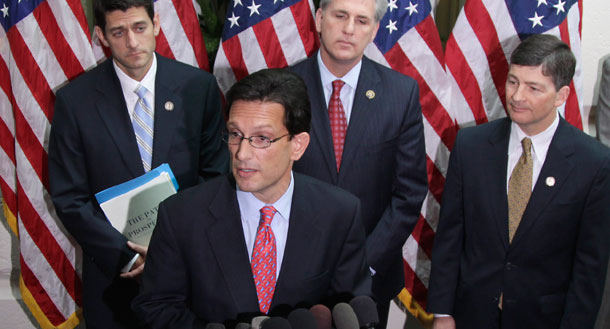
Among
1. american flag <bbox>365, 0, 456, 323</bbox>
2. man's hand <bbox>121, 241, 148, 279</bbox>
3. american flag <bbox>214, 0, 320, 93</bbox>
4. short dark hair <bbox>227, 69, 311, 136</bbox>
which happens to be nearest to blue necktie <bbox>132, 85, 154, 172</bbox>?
man's hand <bbox>121, 241, 148, 279</bbox>

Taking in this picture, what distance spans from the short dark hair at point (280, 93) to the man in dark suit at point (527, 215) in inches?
39.5

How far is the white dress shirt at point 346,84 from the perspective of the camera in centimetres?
276

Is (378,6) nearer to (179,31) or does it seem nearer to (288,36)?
(288,36)

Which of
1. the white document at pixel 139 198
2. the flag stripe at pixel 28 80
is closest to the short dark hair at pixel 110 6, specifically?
the white document at pixel 139 198

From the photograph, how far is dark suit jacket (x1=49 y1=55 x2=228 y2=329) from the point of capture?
2.63 metres

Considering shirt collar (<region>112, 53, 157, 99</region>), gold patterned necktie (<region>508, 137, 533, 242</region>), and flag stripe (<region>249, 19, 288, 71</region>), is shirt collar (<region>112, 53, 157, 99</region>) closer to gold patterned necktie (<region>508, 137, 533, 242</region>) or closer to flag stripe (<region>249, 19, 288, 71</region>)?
flag stripe (<region>249, 19, 288, 71</region>)

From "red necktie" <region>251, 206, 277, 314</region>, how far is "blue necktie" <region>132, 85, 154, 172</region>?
94 centimetres

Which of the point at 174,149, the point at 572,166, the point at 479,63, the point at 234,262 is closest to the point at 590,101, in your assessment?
the point at 479,63

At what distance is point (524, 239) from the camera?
2.58 m

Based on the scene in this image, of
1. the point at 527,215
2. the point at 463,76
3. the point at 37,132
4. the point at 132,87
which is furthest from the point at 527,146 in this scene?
the point at 37,132

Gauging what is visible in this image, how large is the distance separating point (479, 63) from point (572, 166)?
3.36 feet

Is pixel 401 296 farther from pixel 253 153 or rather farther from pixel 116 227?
pixel 253 153

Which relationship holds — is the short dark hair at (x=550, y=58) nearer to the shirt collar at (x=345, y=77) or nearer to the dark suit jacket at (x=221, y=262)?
the shirt collar at (x=345, y=77)

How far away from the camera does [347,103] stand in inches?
110
